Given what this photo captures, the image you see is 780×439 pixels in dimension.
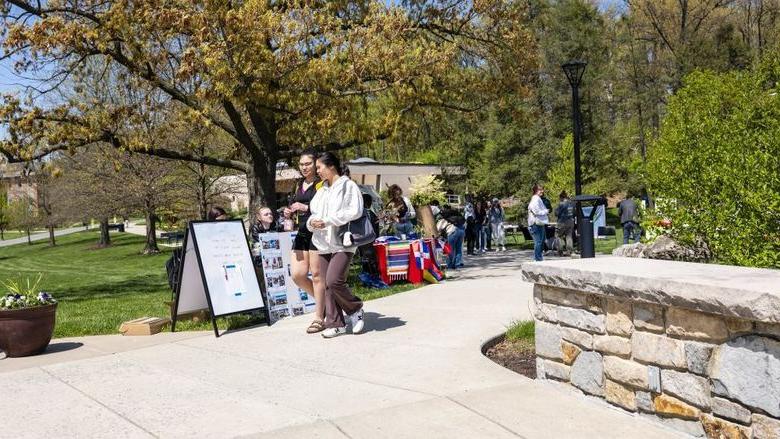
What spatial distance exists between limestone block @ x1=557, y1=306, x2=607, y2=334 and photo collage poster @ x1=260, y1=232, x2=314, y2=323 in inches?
172

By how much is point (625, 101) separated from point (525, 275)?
4103 cm

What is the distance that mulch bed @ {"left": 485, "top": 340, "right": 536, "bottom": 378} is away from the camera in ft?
19.0

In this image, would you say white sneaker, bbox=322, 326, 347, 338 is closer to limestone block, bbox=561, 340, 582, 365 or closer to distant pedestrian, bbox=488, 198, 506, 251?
limestone block, bbox=561, 340, 582, 365

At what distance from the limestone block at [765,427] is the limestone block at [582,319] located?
114 centimetres

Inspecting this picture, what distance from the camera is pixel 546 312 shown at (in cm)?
521

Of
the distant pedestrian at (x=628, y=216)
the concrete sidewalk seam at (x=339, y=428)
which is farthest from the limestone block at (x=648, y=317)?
the distant pedestrian at (x=628, y=216)

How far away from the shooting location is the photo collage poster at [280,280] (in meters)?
8.59

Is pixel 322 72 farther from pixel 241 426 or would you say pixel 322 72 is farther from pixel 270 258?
pixel 241 426

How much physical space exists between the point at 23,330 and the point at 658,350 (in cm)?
572

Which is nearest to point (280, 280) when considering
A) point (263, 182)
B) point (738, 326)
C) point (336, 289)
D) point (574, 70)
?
point (336, 289)

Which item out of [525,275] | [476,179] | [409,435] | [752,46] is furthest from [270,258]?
[752,46]

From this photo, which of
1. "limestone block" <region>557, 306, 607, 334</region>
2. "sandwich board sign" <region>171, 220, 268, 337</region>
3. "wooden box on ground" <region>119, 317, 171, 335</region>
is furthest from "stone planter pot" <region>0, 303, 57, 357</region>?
"limestone block" <region>557, 306, 607, 334</region>

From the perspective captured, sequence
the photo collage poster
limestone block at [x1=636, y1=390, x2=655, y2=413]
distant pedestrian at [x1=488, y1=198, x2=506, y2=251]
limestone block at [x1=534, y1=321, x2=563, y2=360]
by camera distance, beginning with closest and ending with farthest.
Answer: limestone block at [x1=636, y1=390, x2=655, y2=413] → limestone block at [x1=534, y1=321, x2=563, y2=360] → the photo collage poster → distant pedestrian at [x1=488, y1=198, x2=506, y2=251]

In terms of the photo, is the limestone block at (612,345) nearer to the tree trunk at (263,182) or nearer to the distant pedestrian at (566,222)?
the tree trunk at (263,182)
